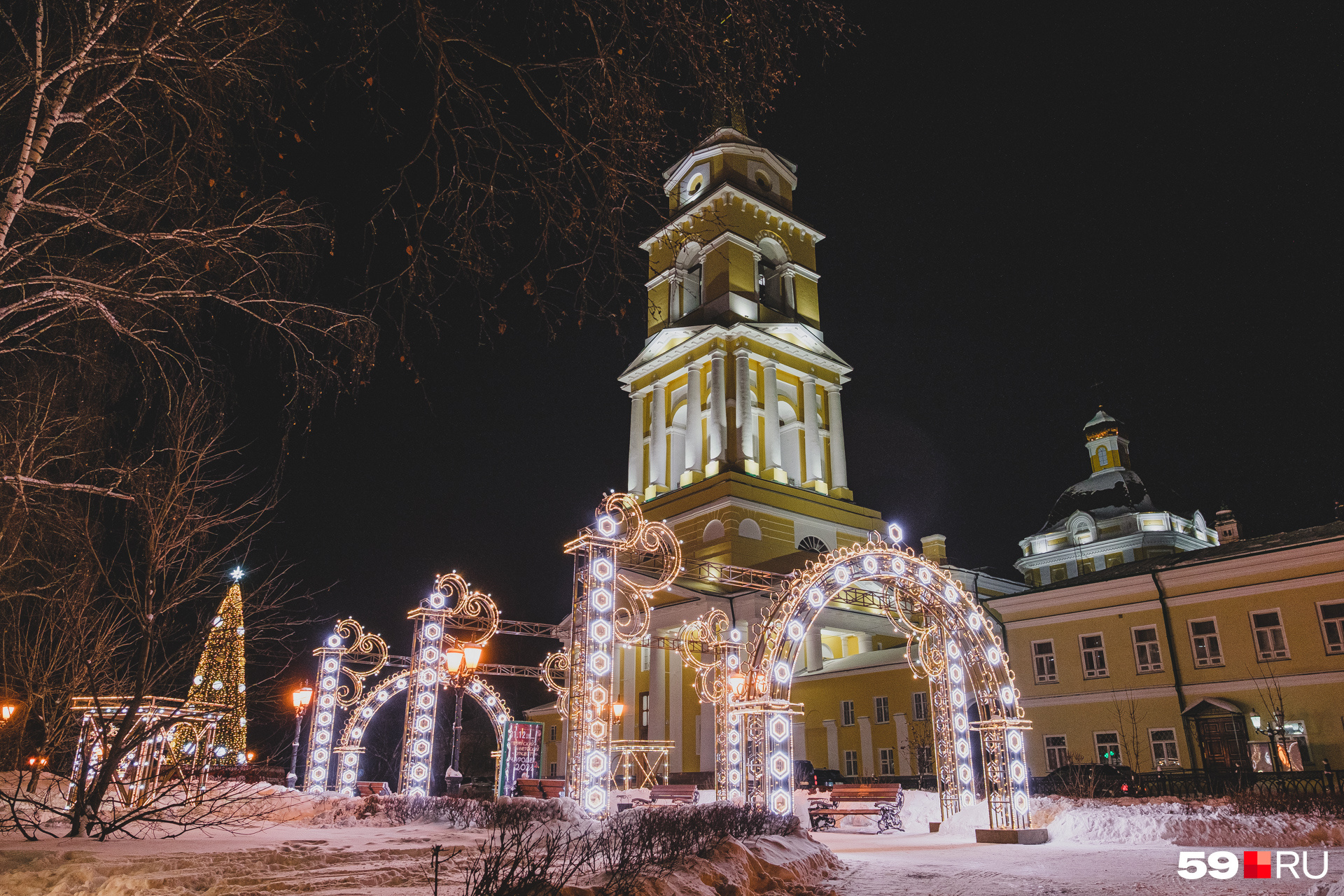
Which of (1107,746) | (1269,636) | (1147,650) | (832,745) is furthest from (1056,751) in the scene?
(832,745)

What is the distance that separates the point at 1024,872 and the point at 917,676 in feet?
27.9

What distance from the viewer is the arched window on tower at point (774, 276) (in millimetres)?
52281

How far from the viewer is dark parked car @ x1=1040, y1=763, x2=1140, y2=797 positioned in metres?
20.9

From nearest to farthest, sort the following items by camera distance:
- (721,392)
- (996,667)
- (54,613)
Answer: (54,613)
(996,667)
(721,392)

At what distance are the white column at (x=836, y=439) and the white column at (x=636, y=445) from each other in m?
11.2

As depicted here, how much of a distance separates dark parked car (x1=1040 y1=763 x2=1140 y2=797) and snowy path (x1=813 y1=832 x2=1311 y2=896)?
6467 mm

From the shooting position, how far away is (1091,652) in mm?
30344

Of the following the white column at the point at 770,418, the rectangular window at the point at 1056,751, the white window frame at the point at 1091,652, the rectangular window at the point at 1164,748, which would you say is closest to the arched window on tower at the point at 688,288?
the white column at the point at 770,418

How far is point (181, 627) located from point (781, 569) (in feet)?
87.9

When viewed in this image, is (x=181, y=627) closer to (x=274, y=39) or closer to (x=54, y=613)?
(x=54, y=613)

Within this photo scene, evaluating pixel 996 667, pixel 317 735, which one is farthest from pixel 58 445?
pixel 996 667

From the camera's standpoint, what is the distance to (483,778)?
4997 centimetres

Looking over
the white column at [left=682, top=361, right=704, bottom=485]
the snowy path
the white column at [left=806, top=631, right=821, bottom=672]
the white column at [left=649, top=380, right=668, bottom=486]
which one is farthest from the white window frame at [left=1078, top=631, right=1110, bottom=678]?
the white column at [left=649, top=380, right=668, bottom=486]

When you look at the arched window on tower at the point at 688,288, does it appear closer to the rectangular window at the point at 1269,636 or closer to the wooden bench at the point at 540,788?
the rectangular window at the point at 1269,636
